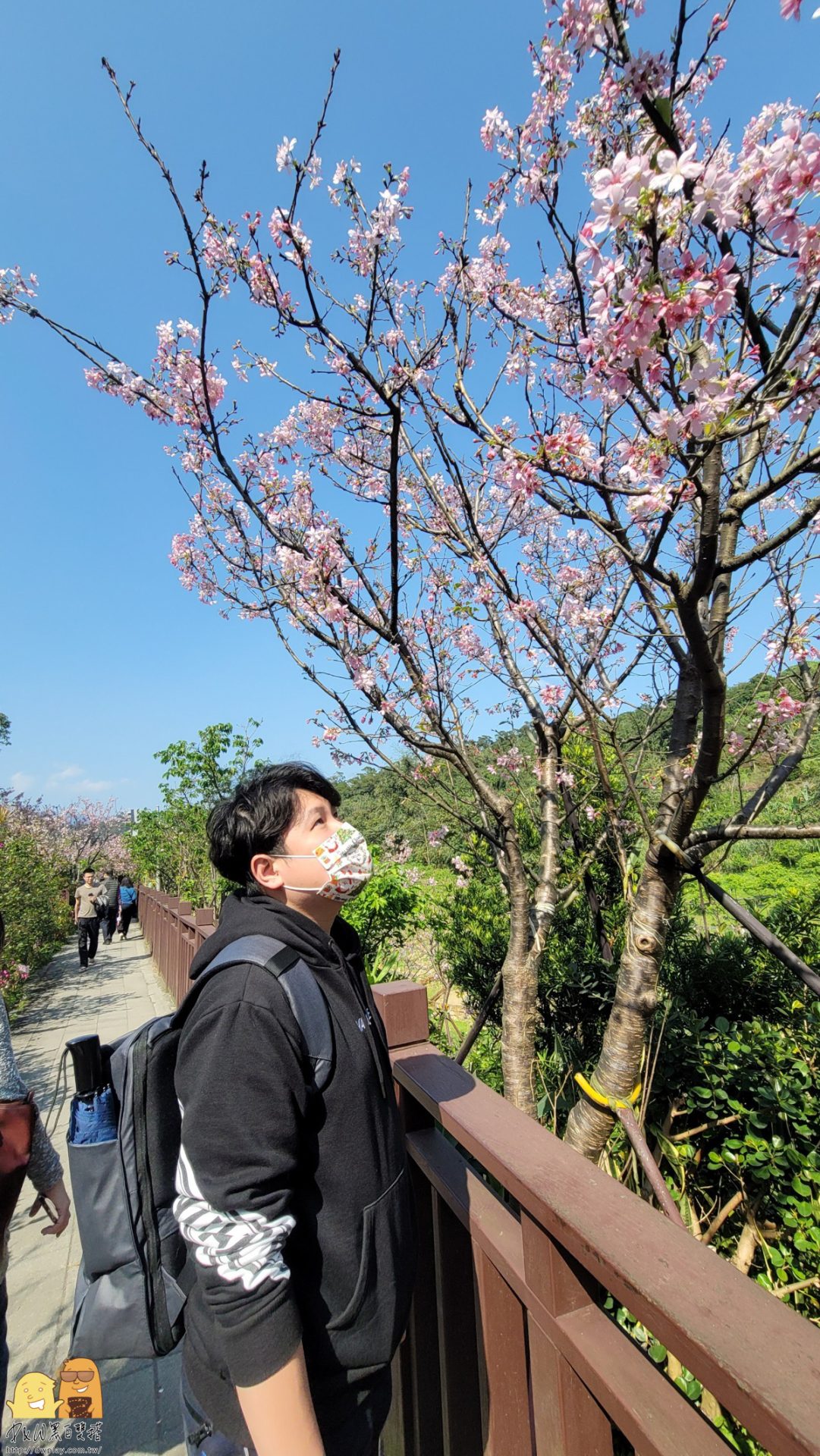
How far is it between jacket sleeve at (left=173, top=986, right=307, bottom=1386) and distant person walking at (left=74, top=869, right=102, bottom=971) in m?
10.1

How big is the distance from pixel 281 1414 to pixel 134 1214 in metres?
0.47

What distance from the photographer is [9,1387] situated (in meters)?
2.19

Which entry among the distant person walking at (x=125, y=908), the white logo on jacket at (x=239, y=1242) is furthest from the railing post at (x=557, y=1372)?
the distant person walking at (x=125, y=908)

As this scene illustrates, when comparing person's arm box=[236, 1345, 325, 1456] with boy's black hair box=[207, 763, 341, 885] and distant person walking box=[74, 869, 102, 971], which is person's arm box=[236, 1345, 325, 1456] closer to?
boy's black hair box=[207, 763, 341, 885]

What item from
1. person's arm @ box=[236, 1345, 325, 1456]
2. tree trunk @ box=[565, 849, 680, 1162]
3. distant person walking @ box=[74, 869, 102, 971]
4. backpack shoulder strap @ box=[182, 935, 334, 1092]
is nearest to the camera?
person's arm @ box=[236, 1345, 325, 1456]

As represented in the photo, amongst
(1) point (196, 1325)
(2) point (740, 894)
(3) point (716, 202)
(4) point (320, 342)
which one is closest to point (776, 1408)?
(1) point (196, 1325)

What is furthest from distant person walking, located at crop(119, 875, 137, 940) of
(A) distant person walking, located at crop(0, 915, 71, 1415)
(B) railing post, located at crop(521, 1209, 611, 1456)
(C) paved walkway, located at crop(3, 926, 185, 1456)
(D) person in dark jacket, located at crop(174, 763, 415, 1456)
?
(B) railing post, located at crop(521, 1209, 611, 1456)

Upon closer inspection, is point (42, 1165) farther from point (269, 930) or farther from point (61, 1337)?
point (269, 930)

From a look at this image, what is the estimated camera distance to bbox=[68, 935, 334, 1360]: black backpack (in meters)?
1.22

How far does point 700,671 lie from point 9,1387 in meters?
3.14

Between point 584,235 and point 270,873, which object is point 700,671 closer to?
point 584,235

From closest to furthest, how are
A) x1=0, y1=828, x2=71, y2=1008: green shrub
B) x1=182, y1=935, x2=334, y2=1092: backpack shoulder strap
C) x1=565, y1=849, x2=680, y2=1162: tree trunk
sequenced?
1. x1=182, y1=935, x2=334, y2=1092: backpack shoulder strap
2. x1=565, y1=849, x2=680, y2=1162: tree trunk
3. x1=0, y1=828, x2=71, y2=1008: green shrub

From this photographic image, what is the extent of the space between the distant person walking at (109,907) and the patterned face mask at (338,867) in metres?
12.4

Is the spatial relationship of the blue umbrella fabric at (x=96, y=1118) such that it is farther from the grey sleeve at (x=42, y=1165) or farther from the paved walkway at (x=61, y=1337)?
the paved walkway at (x=61, y=1337)
